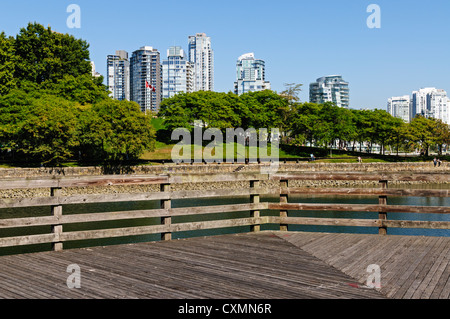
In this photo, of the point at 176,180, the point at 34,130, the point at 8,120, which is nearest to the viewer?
the point at 176,180

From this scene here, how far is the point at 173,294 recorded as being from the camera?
5.93 metres

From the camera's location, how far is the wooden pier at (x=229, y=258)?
6117 mm

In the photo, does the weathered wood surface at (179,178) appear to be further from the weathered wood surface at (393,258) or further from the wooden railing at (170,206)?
the weathered wood surface at (393,258)

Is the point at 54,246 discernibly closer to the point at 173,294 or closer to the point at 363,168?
the point at 173,294

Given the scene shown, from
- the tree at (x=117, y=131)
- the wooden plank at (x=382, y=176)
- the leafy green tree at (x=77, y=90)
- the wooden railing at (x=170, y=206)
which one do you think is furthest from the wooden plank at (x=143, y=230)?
the leafy green tree at (x=77, y=90)

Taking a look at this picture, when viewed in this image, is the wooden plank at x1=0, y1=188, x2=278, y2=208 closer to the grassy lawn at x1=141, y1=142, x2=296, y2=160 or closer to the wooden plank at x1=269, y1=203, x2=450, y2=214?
the wooden plank at x1=269, y1=203, x2=450, y2=214

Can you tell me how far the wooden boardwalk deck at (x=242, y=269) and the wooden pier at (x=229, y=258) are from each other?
0.05 feet

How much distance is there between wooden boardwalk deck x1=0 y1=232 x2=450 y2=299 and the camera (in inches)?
236

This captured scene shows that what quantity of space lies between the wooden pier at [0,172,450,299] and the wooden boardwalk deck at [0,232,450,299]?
0.05 feet

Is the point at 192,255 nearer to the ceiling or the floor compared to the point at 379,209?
nearer to the floor

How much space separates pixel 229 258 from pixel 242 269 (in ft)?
2.77

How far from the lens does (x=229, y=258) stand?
26.5 feet

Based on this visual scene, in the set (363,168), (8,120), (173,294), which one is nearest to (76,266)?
(173,294)

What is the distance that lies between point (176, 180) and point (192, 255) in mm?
1975
